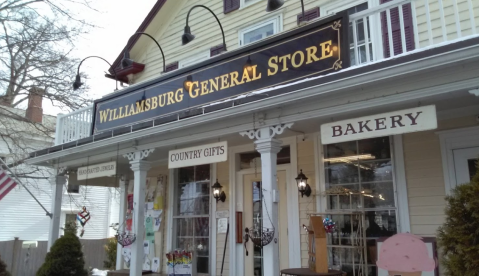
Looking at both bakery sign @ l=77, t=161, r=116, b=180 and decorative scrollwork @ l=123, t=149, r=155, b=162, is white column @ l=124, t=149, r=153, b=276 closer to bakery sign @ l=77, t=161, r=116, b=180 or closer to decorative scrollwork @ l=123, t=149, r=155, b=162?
decorative scrollwork @ l=123, t=149, r=155, b=162

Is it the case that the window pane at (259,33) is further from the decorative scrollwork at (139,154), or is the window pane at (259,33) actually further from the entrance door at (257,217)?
the decorative scrollwork at (139,154)

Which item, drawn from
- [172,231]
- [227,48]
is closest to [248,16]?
[227,48]

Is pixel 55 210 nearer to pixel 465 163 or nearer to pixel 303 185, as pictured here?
pixel 303 185

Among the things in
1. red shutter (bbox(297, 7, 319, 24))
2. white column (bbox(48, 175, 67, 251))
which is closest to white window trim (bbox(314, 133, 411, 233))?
red shutter (bbox(297, 7, 319, 24))

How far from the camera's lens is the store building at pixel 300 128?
4.96m

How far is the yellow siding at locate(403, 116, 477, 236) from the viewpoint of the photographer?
5.97 m

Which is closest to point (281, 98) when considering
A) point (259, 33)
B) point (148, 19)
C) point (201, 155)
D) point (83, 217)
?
point (201, 155)

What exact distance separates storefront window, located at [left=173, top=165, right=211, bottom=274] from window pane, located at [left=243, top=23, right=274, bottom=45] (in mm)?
3044

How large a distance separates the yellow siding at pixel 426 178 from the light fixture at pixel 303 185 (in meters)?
1.64

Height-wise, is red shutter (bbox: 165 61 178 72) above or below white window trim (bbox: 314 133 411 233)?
above

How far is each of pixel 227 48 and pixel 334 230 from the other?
506 centimetres

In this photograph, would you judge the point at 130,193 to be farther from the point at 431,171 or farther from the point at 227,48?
the point at 431,171

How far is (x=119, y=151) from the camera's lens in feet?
27.5

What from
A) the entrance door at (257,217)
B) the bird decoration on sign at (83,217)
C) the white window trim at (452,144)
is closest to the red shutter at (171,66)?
the entrance door at (257,217)
